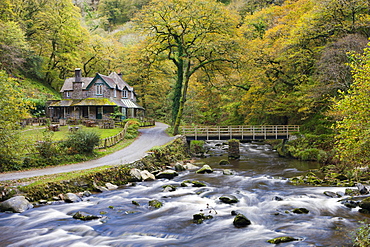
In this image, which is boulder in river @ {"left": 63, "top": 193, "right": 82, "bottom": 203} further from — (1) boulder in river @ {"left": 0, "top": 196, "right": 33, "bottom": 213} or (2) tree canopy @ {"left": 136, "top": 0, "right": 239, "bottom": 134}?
(2) tree canopy @ {"left": 136, "top": 0, "right": 239, "bottom": 134}

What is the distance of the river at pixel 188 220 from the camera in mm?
9484

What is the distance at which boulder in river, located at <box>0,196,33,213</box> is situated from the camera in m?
12.0

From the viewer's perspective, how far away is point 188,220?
11.3 metres

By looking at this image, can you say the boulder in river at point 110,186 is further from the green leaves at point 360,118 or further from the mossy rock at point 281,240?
the green leaves at point 360,118

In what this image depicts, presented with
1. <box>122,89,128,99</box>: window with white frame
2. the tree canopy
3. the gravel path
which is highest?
the tree canopy

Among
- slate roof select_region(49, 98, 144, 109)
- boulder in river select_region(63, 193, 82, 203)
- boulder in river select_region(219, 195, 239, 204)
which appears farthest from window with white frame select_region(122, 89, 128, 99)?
boulder in river select_region(219, 195, 239, 204)

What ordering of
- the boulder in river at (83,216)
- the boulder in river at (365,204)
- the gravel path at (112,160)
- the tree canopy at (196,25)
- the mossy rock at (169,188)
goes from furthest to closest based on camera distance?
1. the tree canopy at (196,25)
2. the gravel path at (112,160)
3. the mossy rock at (169,188)
4. the boulder in river at (365,204)
5. the boulder in river at (83,216)

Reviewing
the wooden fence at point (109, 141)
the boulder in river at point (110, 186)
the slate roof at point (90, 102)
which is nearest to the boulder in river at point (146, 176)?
the boulder in river at point (110, 186)

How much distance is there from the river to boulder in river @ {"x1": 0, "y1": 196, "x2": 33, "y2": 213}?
1.30 ft

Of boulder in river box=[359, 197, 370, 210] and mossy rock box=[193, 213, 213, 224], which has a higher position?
boulder in river box=[359, 197, 370, 210]

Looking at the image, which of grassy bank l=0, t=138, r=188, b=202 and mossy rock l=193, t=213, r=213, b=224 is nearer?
mossy rock l=193, t=213, r=213, b=224

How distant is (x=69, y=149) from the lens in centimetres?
2061

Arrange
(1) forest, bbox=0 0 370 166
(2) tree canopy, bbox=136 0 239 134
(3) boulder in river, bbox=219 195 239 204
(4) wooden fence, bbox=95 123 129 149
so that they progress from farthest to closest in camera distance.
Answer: (2) tree canopy, bbox=136 0 239 134 < (4) wooden fence, bbox=95 123 129 149 < (1) forest, bbox=0 0 370 166 < (3) boulder in river, bbox=219 195 239 204

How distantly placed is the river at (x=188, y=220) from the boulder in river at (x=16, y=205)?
397 mm
